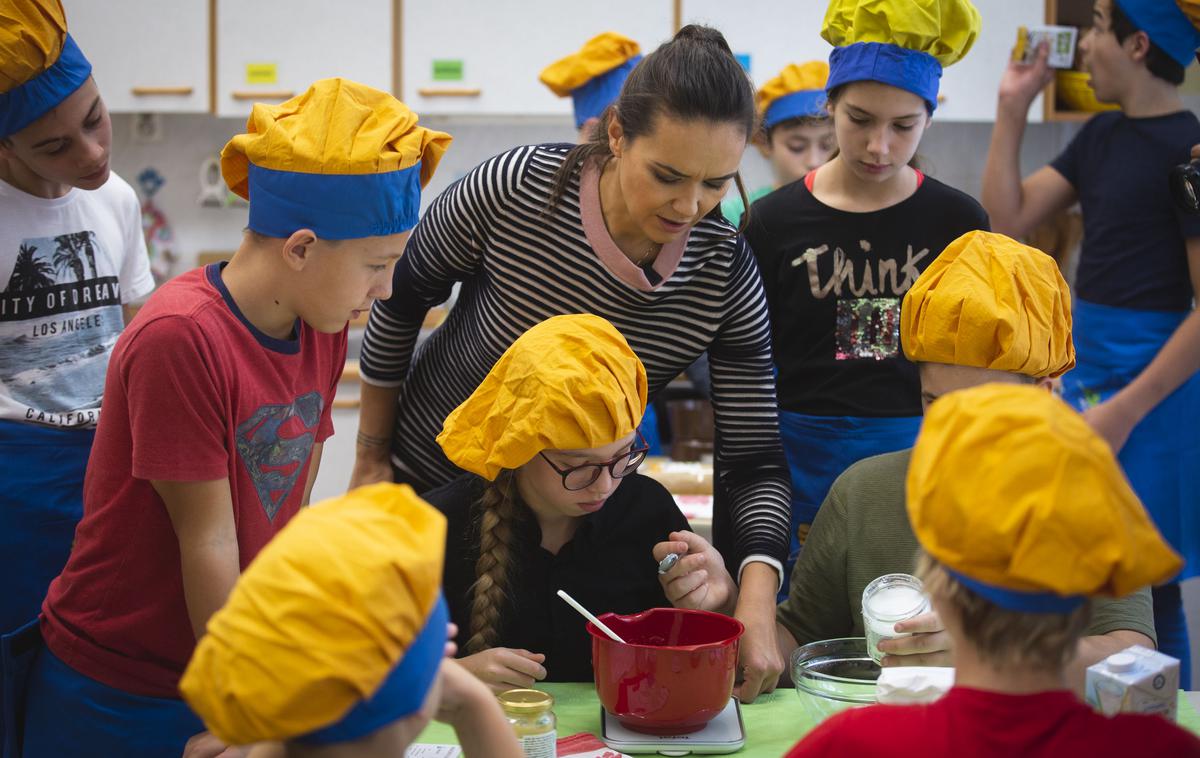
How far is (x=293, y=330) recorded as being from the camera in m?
1.58

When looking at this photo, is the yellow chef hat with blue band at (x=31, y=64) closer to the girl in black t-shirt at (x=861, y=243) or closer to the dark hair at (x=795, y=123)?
the girl in black t-shirt at (x=861, y=243)

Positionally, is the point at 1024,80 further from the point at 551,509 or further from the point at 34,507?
the point at 34,507

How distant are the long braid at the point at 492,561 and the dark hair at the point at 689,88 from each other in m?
0.60

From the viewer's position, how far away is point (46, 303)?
6.61 feet

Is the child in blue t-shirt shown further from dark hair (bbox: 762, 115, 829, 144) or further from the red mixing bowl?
the red mixing bowl

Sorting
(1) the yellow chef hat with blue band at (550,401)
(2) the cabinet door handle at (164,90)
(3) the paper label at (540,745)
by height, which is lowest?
(3) the paper label at (540,745)

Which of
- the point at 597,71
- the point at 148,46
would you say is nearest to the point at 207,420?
the point at 597,71

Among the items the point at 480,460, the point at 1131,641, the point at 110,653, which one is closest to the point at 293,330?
the point at 480,460

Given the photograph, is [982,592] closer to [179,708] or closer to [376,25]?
[179,708]

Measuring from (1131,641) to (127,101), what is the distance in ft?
13.1

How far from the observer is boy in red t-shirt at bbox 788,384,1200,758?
2.95 feet

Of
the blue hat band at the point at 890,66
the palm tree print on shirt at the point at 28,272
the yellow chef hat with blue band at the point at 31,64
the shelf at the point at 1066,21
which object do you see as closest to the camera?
the yellow chef hat with blue band at the point at 31,64

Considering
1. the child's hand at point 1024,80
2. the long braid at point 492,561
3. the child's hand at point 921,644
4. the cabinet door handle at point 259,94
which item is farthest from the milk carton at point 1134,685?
the cabinet door handle at point 259,94

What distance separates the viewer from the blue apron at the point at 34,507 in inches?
77.8
